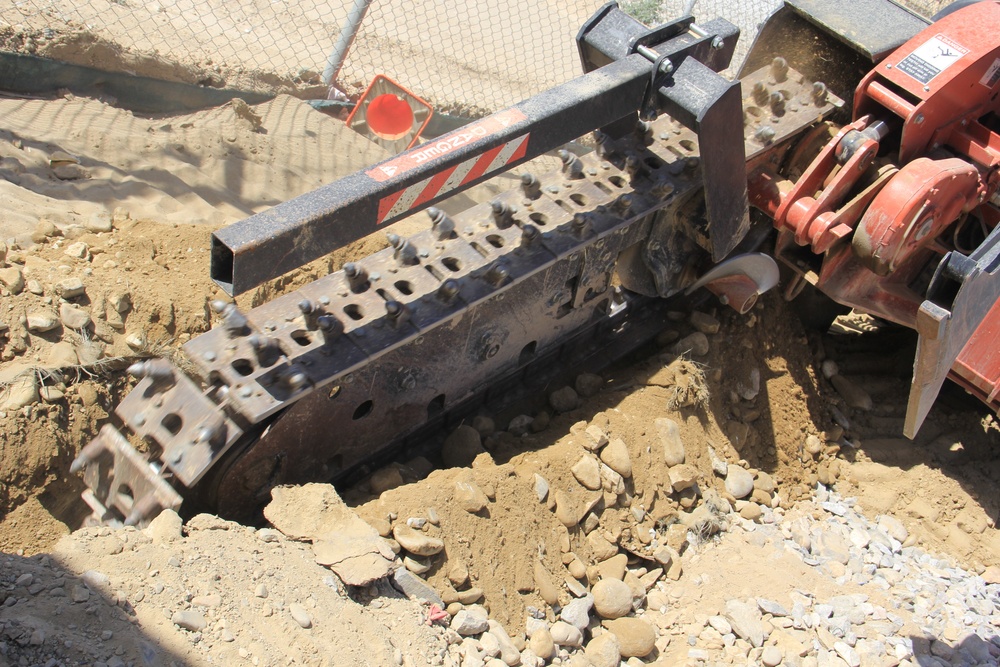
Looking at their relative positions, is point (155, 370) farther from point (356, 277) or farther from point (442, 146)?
point (442, 146)

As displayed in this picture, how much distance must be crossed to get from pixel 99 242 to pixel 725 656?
397 cm

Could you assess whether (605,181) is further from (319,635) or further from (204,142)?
(204,142)

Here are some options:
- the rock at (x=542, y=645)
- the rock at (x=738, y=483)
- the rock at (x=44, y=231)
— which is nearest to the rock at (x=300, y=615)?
the rock at (x=542, y=645)

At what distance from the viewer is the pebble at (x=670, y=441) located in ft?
15.7

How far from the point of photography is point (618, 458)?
4520 mm

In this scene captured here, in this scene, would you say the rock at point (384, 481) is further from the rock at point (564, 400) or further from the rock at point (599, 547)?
the rock at point (564, 400)

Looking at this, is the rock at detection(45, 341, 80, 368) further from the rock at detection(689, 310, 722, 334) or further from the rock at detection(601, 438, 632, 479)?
the rock at detection(689, 310, 722, 334)

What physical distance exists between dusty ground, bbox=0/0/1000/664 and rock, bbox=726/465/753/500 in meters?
0.06

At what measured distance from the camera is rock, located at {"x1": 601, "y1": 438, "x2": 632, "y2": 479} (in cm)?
452

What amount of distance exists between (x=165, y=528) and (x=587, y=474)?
193 cm

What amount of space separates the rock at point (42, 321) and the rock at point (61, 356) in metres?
0.10

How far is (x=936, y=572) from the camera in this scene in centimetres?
502

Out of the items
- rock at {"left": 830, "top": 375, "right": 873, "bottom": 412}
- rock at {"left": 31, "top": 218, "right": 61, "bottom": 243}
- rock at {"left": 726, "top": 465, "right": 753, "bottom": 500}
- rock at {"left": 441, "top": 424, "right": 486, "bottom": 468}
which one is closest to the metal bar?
rock at {"left": 441, "top": 424, "right": 486, "bottom": 468}

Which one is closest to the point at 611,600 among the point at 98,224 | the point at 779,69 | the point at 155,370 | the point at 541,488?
the point at 541,488
